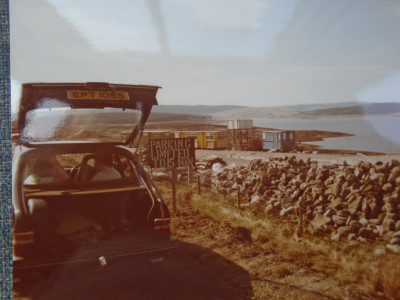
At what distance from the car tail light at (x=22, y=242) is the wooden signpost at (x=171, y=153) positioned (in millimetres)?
3741

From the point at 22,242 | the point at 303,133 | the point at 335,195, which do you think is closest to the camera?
the point at 22,242

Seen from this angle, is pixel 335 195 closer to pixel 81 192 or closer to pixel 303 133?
pixel 303 133

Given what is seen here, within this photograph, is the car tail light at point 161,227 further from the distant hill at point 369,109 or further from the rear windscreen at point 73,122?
the distant hill at point 369,109

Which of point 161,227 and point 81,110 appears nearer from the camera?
point 161,227

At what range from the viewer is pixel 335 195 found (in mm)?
8719

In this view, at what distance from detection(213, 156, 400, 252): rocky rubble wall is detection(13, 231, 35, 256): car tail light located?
4.65 m

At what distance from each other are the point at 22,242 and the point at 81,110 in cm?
168

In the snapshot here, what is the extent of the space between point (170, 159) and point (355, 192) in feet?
14.0

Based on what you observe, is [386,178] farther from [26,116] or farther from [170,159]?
[26,116]

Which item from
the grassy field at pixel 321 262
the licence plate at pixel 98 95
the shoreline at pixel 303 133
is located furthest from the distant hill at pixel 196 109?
the grassy field at pixel 321 262

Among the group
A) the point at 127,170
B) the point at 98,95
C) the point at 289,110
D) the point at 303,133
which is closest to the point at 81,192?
the point at 98,95

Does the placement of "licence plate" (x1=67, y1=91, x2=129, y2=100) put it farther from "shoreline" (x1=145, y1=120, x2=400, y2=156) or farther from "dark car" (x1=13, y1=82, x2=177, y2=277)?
"shoreline" (x1=145, y1=120, x2=400, y2=156)

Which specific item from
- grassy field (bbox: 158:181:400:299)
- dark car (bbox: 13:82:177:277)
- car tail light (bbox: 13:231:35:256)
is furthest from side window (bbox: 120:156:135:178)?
car tail light (bbox: 13:231:35:256)

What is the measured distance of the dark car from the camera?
349cm
